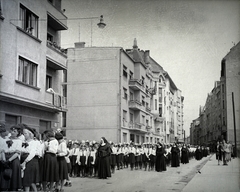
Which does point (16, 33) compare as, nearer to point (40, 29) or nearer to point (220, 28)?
point (40, 29)

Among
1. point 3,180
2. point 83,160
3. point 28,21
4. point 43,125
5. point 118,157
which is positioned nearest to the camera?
point 3,180

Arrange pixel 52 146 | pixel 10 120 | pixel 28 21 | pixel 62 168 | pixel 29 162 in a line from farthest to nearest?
pixel 28 21 < pixel 10 120 < pixel 62 168 < pixel 52 146 < pixel 29 162

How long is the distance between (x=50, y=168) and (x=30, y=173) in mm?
1036

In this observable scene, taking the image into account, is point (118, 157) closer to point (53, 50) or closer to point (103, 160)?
point (103, 160)

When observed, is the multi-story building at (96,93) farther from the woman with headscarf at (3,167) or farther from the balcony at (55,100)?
the woman with headscarf at (3,167)

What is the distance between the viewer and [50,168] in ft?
32.1

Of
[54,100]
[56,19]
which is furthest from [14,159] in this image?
[56,19]

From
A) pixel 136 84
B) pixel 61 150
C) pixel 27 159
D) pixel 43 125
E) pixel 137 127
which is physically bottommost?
pixel 27 159

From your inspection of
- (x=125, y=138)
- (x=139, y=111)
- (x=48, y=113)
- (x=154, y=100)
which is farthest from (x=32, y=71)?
(x=154, y=100)

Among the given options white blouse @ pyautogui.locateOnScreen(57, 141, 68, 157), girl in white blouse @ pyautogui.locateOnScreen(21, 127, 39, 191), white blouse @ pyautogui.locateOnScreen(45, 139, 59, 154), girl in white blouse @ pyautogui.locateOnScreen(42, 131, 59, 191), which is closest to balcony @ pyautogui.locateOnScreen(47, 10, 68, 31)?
white blouse @ pyautogui.locateOnScreen(57, 141, 68, 157)

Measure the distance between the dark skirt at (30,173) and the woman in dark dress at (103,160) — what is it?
5.98 m

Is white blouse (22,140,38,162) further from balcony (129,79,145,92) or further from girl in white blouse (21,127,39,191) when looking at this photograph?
balcony (129,79,145,92)

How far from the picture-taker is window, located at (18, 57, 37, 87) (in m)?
15.6

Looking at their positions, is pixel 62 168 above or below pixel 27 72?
below
